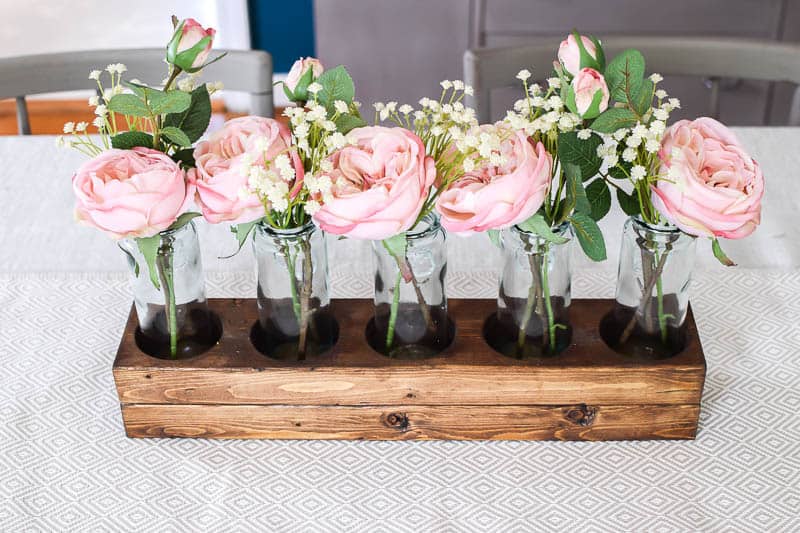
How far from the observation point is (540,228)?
77 centimetres

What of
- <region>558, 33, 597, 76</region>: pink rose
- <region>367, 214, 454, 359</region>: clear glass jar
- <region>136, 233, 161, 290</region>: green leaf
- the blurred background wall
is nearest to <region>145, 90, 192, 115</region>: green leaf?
<region>136, 233, 161, 290</region>: green leaf

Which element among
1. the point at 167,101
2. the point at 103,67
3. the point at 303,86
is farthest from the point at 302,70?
the point at 103,67

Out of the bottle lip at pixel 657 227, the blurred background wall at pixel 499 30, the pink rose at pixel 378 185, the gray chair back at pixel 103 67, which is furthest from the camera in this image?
the blurred background wall at pixel 499 30

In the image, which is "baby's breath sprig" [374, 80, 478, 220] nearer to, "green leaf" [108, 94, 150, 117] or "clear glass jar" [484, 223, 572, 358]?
"clear glass jar" [484, 223, 572, 358]

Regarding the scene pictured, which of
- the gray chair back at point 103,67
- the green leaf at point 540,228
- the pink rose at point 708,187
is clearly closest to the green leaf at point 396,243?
the green leaf at point 540,228

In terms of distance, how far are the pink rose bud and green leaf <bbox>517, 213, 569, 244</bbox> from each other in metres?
0.30

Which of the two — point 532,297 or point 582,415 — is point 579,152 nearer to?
point 532,297

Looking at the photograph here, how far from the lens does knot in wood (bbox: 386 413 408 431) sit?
0.87m

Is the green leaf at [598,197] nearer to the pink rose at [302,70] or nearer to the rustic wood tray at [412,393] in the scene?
the rustic wood tray at [412,393]

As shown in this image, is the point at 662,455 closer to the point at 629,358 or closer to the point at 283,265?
the point at 629,358

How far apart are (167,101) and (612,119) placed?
37cm

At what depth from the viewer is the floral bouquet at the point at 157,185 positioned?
72 cm

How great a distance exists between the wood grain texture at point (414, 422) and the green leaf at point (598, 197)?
7.5 inches

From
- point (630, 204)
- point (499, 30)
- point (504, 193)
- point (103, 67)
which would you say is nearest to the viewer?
point (504, 193)
